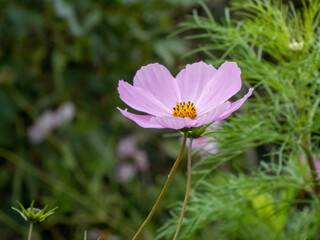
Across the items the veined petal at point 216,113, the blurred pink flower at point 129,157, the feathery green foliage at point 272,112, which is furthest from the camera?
the blurred pink flower at point 129,157

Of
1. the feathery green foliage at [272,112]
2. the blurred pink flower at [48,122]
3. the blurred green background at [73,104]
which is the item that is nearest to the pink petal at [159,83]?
the feathery green foliage at [272,112]

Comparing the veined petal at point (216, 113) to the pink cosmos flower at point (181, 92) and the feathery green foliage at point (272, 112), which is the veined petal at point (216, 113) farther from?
the feathery green foliage at point (272, 112)

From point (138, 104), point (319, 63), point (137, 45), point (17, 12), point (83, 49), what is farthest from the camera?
point (137, 45)

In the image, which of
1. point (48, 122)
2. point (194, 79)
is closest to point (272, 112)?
point (194, 79)

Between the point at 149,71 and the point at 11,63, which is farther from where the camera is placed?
the point at 11,63

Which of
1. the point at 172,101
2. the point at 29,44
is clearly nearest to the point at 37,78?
the point at 29,44

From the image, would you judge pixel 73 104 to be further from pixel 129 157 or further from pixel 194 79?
pixel 194 79

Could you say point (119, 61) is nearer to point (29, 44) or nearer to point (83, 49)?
point (83, 49)

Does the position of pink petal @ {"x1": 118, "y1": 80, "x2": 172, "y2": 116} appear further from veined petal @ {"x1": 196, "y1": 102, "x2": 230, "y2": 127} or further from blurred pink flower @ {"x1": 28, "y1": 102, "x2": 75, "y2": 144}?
blurred pink flower @ {"x1": 28, "y1": 102, "x2": 75, "y2": 144}
